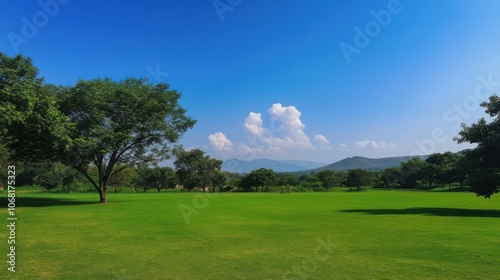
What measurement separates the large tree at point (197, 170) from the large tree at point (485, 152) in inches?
3168

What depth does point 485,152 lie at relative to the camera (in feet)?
91.4

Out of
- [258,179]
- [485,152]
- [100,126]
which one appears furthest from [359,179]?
[100,126]

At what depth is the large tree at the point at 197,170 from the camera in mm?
101750

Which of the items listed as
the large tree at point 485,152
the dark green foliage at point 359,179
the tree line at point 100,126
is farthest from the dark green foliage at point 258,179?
the large tree at point 485,152

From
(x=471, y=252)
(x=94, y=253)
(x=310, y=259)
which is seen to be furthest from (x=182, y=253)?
(x=471, y=252)

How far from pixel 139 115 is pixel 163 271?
94.2 ft

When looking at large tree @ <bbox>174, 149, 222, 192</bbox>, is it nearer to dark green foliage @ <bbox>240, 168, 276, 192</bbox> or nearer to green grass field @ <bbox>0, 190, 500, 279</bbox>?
→ dark green foliage @ <bbox>240, 168, 276, 192</bbox>

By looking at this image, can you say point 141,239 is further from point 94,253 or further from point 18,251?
point 18,251

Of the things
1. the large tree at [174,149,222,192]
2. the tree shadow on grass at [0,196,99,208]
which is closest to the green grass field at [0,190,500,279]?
the tree shadow on grass at [0,196,99,208]

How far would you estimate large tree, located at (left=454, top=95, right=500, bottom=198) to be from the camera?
26487 millimetres

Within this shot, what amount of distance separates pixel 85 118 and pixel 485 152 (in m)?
35.7

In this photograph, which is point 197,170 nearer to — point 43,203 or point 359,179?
point 359,179

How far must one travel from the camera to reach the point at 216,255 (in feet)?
33.8

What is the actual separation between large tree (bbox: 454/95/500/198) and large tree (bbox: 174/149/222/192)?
264ft
